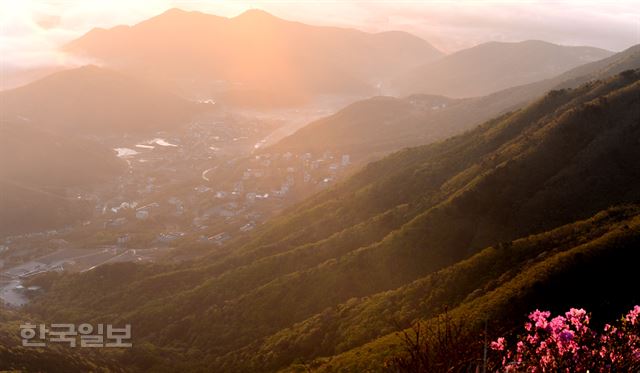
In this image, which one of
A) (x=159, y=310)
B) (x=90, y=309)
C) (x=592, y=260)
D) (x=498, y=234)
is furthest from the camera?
(x=90, y=309)

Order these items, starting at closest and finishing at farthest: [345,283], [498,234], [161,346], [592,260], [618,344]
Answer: [618,344] < [592,260] < [498,234] < [345,283] < [161,346]

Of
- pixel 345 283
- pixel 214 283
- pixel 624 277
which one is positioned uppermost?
pixel 624 277

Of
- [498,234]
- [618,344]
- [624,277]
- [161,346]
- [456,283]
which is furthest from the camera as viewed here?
[161,346]

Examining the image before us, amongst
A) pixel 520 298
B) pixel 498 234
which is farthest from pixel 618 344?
pixel 498 234

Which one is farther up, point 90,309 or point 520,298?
point 520,298

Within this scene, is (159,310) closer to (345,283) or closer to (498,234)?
(345,283)

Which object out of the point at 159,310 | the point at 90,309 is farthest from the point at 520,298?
the point at 90,309

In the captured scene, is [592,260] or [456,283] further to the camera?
[456,283]

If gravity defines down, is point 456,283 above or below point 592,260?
below

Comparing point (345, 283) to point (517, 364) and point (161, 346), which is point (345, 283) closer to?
point (161, 346)
